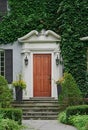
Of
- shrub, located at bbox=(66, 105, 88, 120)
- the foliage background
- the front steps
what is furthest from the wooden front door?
shrub, located at bbox=(66, 105, 88, 120)

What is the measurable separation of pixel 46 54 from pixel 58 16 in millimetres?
1912

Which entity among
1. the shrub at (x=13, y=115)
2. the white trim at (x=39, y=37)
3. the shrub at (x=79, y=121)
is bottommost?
the shrub at (x=79, y=121)

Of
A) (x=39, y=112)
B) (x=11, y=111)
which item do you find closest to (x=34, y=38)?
(x=39, y=112)

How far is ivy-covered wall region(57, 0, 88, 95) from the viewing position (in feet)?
77.8

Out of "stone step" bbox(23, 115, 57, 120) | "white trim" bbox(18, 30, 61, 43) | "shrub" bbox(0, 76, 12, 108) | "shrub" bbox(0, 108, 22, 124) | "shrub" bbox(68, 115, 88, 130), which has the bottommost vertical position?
"stone step" bbox(23, 115, 57, 120)

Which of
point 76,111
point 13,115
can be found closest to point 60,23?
point 76,111

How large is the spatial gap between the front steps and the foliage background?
1.82m

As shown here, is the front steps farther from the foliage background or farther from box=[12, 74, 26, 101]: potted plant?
the foliage background

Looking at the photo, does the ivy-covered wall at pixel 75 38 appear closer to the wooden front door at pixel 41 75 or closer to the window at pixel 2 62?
the wooden front door at pixel 41 75

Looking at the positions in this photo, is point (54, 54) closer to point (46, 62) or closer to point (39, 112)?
point (46, 62)

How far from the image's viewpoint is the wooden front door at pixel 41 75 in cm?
2403

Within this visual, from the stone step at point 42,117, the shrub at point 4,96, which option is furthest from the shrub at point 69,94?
the shrub at point 4,96

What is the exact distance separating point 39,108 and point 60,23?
436cm

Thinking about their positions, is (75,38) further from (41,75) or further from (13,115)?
(13,115)
